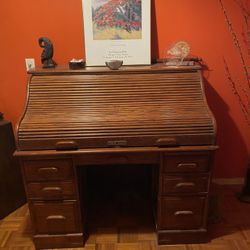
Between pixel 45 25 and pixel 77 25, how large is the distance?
0.25m

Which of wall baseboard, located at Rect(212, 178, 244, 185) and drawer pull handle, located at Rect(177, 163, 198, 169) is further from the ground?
drawer pull handle, located at Rect(177, 163, 198, 169)

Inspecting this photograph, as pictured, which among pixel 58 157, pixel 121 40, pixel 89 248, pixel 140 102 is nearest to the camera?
pixel 58 157

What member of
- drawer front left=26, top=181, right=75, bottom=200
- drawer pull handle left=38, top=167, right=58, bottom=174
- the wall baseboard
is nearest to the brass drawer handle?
drawer pull handle left=38, top=167, right=58, bottom=174

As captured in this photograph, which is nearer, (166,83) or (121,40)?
(166,83)

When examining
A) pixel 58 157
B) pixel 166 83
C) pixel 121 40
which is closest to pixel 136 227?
pixel 58 157

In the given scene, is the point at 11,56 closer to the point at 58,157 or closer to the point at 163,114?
the point at 58,157

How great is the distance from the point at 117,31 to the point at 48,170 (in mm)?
1141

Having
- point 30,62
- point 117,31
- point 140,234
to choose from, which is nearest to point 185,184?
point 140,234

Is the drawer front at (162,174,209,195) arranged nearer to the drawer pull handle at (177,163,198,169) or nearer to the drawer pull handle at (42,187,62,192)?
the drawer pull handle at (177,163,198,169)

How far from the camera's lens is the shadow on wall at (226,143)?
231 cm

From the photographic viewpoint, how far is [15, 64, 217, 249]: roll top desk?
62.9 inches

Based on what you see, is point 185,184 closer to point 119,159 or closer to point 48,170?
point 119,159

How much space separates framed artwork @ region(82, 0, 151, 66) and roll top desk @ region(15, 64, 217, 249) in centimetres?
22

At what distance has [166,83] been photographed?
1813 millimetres
